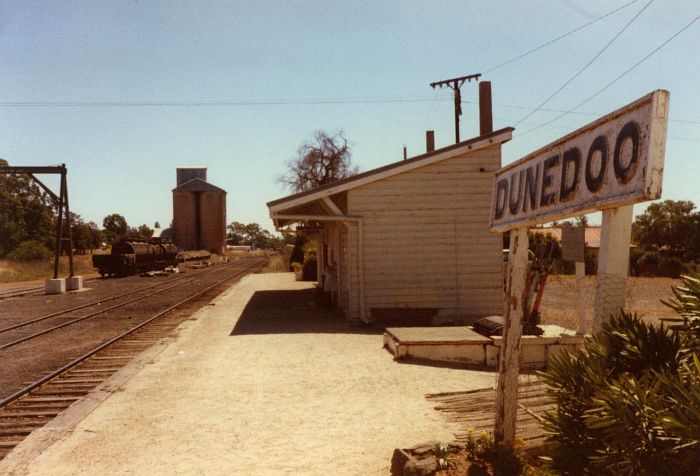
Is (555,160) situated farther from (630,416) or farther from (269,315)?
(269,315)

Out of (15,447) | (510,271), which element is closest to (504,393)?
(510,271)

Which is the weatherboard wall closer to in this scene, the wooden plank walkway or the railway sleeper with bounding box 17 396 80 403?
the wooden plank walkway

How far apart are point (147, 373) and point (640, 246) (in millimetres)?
46410

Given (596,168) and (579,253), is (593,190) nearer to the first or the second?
(596,168)

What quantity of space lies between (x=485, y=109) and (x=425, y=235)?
25.0 feet

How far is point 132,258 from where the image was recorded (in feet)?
120

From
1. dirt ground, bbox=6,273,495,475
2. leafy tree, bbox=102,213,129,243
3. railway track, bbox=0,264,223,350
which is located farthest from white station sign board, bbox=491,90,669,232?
leafy tree, bbox=102,213,129,243

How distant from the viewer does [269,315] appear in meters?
15.4

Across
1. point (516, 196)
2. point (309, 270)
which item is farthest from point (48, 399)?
point (309, 270)

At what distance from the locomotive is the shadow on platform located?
60.5 ft

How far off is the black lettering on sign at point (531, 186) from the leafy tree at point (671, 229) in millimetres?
44071

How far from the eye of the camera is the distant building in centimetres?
7544

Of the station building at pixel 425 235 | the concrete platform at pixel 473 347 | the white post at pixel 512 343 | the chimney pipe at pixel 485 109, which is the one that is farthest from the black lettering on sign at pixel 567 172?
the chimney pipe at pixel 485 109

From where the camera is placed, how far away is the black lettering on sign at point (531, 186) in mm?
Answer: 3740
